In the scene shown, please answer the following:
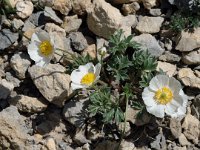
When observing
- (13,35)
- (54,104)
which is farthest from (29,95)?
(13,35)

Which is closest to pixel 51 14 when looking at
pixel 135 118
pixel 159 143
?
pixel 135 118

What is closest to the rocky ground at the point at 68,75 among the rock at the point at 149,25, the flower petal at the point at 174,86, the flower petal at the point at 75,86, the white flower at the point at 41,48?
the rock at the point at 149,25

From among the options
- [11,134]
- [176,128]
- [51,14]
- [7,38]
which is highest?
[51,14]

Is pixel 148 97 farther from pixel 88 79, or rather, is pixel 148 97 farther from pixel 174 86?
pixel 88 79

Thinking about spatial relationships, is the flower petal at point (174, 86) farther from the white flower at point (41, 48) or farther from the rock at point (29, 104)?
the rock at point (29, 104)

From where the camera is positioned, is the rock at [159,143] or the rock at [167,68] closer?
the rock at [159,143]

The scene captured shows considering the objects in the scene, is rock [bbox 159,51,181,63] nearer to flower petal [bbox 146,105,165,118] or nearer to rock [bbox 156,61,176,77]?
rock [bbox 156,61,176,77]

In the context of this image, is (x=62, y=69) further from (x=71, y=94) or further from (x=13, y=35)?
(x=13, y=35)
